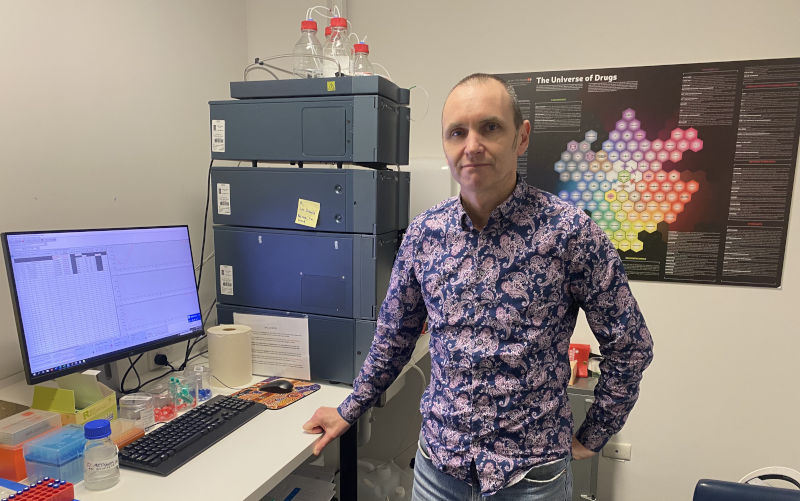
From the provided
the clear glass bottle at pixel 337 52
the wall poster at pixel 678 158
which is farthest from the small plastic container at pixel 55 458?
the wall poster at pixel 678 158

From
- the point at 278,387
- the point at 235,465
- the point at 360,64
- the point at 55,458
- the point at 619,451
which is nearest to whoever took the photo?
the point at 55,458

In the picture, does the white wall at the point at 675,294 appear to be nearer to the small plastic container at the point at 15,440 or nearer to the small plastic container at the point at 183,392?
the small plastic container at the point at 183,392

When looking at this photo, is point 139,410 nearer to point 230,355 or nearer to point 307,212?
point 230,355

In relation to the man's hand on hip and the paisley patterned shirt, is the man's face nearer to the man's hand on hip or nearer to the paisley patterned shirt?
the paisley patterned shirt

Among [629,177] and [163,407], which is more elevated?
[629,177]

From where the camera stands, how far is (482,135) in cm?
104

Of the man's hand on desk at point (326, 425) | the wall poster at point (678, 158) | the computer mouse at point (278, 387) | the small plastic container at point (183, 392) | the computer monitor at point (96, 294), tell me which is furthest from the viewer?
the wall poster at point (678, 158)

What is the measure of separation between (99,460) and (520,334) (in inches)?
34.8

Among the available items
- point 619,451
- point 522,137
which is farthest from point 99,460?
Answer: point 619,451

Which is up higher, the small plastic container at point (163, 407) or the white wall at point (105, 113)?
the white wall at point (105, 113)

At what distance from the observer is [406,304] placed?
4.14 ft

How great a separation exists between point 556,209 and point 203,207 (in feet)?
4.79

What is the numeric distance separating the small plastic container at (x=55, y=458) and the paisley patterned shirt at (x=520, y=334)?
0.74 m

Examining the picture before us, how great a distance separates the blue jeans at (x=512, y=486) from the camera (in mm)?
1049
